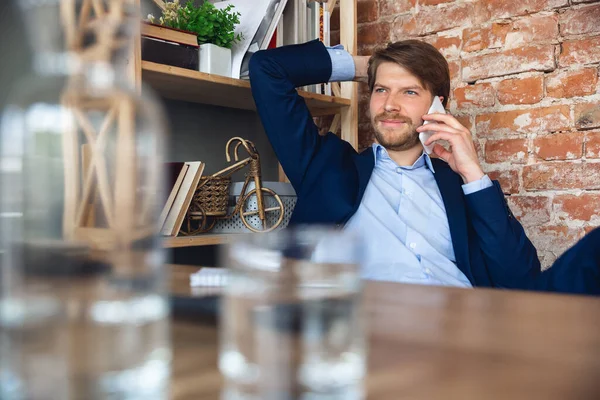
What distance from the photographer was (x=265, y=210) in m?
2.00

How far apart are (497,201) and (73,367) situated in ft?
5.28

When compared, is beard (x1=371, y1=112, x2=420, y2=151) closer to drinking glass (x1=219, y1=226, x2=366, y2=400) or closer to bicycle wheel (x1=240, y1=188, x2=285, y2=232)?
bicycle wheel (x1=240, y1=188, x2=285, y2=232)

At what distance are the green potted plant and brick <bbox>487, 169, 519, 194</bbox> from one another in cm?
101

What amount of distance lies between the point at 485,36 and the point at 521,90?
0.81 feet

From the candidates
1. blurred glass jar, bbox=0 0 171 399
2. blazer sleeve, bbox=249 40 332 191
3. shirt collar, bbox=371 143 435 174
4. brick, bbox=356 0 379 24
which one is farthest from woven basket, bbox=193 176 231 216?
blurred glass jar, bbox=0 0 171 399

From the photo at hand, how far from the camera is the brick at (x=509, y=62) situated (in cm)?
205

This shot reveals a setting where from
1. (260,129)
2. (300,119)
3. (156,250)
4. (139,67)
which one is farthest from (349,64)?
(156,250)

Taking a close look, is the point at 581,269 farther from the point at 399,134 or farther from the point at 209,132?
the point at 209,132

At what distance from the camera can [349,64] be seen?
2084mm

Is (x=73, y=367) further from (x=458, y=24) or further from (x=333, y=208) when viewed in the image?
(x=458, y=24)

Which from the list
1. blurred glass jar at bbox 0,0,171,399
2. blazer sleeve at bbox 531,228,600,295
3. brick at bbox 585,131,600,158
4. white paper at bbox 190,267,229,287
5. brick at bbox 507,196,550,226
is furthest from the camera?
brick at bbox 507,196,550,226

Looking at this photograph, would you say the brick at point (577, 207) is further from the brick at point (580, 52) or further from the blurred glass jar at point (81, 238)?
the blurred glass jar at point (81, 238)

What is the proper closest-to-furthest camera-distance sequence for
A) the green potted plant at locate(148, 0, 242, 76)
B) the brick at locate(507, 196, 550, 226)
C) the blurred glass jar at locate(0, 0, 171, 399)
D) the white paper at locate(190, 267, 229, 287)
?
the blurred glass jar at locate(0, 0, 171, 399), the white paper at locate(190, 267, 229, 287), the green potted plant at locate(148, 0, 242, 76), the brick at locate(507, 196, 550, 226)

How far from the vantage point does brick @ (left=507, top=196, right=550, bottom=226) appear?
2045 millimetres
